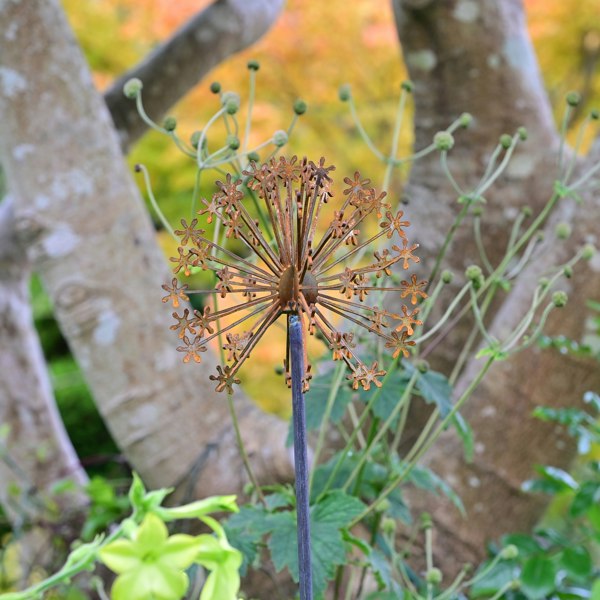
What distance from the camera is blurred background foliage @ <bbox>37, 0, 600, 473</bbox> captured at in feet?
11.6

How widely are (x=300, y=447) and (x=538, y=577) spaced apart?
2.14ft

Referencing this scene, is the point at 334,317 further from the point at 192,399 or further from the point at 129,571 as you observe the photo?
the point at 129,571

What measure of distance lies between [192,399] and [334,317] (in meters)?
0.81

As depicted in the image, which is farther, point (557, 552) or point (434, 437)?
point (557, 552)

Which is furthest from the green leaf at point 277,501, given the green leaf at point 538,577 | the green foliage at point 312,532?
the green leaf at point 538,577

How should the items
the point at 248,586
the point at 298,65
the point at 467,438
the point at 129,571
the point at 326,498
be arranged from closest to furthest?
1. the point at 129,571
2. the point at 326,498
3. the point at 467,438
4. the point at 248,586
5. the point at 298,65

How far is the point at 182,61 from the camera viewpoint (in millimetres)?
1968

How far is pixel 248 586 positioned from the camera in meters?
1.23

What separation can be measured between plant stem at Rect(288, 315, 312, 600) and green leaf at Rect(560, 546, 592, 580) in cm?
64

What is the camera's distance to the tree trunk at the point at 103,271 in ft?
4.49

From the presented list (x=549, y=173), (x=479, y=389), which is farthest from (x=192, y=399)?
(x=549, y=173)

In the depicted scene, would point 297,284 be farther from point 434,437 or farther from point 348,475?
point 348,475

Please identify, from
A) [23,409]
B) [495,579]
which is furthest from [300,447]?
[23,409]

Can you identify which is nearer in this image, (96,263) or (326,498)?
(326,498)
